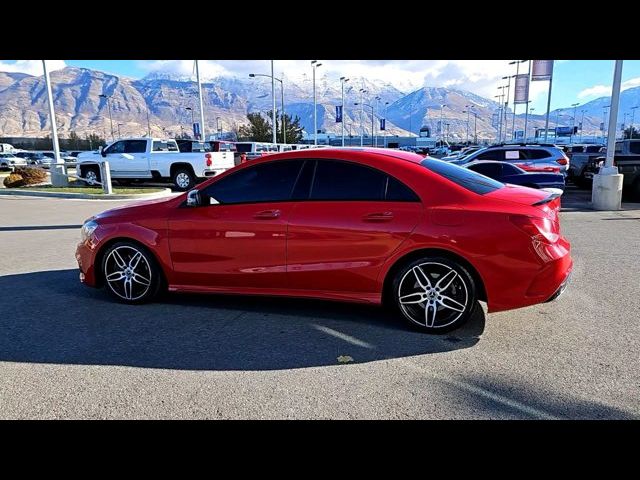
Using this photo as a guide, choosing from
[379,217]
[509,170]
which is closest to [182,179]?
[509,170]

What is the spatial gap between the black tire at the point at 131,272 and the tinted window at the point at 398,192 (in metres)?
2.44

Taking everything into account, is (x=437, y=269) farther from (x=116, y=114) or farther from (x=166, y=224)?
(x=116, y=114)

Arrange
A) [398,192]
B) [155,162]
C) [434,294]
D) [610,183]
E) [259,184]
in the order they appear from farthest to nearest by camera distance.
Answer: [155,162], [610,183], [259,184], [398,192], [434,294]

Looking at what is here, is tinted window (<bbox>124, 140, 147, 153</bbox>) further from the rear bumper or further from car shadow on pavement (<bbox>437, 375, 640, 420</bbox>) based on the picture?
car shadow on pavement (<bbox>437, 375, 640, 420</bbox>)

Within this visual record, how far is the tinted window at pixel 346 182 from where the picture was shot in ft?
13.3

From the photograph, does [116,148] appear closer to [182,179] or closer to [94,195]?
[182,179]

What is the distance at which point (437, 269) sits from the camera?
3.84 meters

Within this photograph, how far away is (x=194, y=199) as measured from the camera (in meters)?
4.45

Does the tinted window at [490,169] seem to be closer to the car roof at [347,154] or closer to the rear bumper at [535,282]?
the car roof at [347,154]

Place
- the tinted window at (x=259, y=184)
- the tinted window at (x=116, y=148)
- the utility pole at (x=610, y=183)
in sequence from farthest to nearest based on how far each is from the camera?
the tinted window at (x=116, y=148), the utility pole at (x=610, y=183), the tinted window at (x=259, y=184)

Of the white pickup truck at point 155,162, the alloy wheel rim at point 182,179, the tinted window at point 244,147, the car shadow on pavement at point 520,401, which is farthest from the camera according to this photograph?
the tinted window at point 244,147

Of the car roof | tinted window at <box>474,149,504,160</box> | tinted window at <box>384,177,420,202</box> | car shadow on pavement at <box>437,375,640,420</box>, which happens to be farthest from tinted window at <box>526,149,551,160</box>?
car shadow on pavement at <box>437,375,640,420</box>

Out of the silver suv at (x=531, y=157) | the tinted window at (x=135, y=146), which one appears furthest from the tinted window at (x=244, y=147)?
the silver suv at (x=531, y=157)

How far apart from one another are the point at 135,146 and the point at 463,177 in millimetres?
16805
